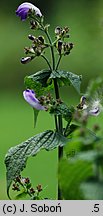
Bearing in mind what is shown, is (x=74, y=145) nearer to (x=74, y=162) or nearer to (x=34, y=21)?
(x=74, y=162)

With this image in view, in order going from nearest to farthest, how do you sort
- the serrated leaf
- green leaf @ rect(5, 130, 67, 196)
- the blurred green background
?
the serrated leaf
green leaf @ rect(5, 130, 67, 196)
the blurred green background

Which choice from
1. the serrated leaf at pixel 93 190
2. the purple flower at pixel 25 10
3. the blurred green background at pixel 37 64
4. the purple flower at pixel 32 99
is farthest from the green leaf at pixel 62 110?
the blurred green background at pixel 37 64

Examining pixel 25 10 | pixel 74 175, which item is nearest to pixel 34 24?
pixel 25 10

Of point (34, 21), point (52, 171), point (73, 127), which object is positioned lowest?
point (73, 127)

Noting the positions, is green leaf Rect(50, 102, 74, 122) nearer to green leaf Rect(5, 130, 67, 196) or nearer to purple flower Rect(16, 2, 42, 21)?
green leaf Rect(5, 130, 67, 196)

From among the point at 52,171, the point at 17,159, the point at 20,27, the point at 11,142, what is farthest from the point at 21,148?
the point at 20,27

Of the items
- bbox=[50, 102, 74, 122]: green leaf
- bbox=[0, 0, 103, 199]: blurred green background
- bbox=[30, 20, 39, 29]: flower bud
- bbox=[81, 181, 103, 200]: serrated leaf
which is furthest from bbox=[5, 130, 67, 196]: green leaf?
bbox=[0, 0, 103, 199]: blurred green background
